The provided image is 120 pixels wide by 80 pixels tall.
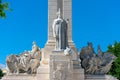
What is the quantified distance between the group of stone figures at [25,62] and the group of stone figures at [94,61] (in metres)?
3.28

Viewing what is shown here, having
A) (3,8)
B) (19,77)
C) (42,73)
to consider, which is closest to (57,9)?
(42,73)

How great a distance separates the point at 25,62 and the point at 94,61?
16.1 ft

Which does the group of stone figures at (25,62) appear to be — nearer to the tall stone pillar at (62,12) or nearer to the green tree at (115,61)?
the tall stone pillar at (62,12)

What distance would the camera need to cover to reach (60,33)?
2823 cm

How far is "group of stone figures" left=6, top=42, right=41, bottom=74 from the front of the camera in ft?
96.8

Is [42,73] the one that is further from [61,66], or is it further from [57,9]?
[57,9]

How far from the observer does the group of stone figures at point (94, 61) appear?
29.3m

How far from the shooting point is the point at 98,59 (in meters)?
29.5

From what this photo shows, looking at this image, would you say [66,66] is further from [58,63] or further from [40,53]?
[40,53]

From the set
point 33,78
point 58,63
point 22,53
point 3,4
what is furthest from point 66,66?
point 3,4

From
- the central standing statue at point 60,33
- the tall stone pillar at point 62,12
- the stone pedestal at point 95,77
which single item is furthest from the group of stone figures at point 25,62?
the stone pedestal at point 95,77

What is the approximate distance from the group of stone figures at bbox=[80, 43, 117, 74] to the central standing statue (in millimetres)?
2173

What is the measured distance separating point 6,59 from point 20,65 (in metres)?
1.16

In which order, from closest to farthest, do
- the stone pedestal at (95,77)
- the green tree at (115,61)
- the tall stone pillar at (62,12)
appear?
the stone pedestal at (95,77)
the tall stone pillar at (62,12)
the green tree at (115,61)
